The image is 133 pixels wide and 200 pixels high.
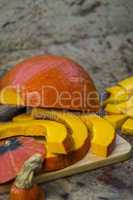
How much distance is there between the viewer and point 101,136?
174 cm

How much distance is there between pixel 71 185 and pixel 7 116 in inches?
20.5

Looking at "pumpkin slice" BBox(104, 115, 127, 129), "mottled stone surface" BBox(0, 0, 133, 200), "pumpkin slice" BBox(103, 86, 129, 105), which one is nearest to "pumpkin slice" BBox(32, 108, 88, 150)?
"pumpkin slice" BBox(104, 115, 127, 129)

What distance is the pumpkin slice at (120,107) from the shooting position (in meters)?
2.06

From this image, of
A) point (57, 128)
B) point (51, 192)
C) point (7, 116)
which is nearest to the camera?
point (51, 192)

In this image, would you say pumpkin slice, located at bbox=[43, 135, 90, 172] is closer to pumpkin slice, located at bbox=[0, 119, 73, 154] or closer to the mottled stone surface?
pumpkin slice, located at bbox=[0, 119, 73, 154]

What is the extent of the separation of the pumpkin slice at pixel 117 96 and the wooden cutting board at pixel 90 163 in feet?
1.01

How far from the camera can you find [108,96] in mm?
2203

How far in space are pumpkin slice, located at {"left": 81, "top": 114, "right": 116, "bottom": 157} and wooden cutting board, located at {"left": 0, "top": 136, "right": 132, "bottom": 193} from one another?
24mm

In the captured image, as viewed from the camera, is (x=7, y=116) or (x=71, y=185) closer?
(x=71, y=185)

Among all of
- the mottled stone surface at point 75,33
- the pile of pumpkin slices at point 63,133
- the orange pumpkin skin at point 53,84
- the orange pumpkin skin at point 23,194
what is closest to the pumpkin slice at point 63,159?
the pile of pumpkin slices at point 63,133

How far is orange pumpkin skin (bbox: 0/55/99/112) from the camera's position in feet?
6.13

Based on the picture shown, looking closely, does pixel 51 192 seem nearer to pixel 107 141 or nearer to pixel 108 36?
pixel 107 141

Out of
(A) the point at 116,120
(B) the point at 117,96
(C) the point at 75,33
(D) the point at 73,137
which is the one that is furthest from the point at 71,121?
(C) the point at 75,33

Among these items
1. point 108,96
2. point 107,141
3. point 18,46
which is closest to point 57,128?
point 107,141
